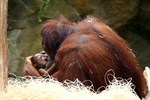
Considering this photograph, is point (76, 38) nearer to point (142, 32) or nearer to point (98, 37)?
point (98, 37)

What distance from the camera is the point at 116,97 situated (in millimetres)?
2295

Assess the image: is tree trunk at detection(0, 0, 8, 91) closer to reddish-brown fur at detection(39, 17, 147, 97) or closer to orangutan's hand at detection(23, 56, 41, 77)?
reddish-brown fur at detection(39, 17, 147, 97)

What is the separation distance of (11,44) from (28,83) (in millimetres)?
3755

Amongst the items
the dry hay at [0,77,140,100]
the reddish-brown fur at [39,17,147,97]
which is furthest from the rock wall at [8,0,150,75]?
the dry hay at [0,77,140,100]

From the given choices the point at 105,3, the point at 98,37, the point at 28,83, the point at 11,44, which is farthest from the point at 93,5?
the point at 28,83

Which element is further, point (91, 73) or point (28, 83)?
point (91, 73)

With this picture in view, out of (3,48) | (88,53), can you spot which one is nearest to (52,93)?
(3,48)

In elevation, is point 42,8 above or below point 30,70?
above

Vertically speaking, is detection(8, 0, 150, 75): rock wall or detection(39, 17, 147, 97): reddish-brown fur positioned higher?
detection(8, 0, 150, 75): rock wall

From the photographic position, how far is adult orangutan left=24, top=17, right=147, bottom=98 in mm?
2896

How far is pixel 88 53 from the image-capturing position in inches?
115

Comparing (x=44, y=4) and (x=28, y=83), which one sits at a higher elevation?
(x=44, y=4)

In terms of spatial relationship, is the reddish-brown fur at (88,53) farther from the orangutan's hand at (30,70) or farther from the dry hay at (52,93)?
the dry hay at (52,93)

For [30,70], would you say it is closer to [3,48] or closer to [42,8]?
[3,48]
